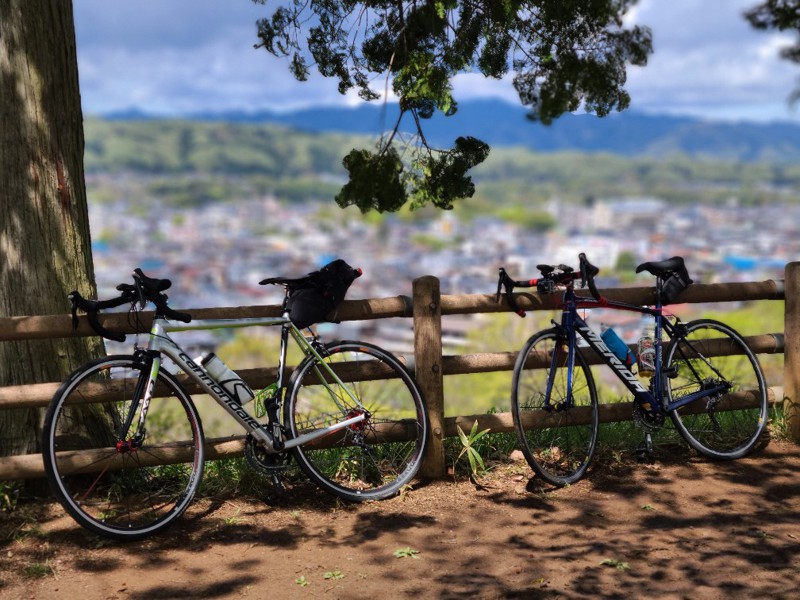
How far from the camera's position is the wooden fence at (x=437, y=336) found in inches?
177

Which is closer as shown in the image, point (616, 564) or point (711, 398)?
point (616, 564)

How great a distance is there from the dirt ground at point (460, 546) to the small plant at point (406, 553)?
13 millimetres

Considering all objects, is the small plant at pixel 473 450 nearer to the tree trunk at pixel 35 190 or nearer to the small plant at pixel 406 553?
the small plant at pixel 406 553

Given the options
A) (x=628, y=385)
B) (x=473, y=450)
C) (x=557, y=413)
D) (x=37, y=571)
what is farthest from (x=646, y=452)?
(x=37, y=571)

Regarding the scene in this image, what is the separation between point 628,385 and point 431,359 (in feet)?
4.24

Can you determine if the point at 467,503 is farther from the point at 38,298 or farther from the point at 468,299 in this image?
the point at 38,298

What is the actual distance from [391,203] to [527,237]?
127 metres

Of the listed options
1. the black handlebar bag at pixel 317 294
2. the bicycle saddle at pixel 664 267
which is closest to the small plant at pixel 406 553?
the black handlebar bag at pixel 317 294

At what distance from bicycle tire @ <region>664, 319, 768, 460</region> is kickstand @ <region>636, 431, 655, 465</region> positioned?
0.20 m

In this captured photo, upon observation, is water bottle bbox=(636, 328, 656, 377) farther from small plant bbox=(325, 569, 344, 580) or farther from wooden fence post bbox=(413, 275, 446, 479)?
small plant bbox=(325, 569, 344, 580)

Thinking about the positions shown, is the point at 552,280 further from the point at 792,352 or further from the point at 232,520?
the point at 232,520

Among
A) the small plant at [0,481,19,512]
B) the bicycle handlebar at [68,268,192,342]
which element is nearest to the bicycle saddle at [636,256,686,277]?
the bicycle handlebar at [68,268,192,342]

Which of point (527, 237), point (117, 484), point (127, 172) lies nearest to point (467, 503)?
point (117, 484)

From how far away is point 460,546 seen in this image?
14.3 feet
